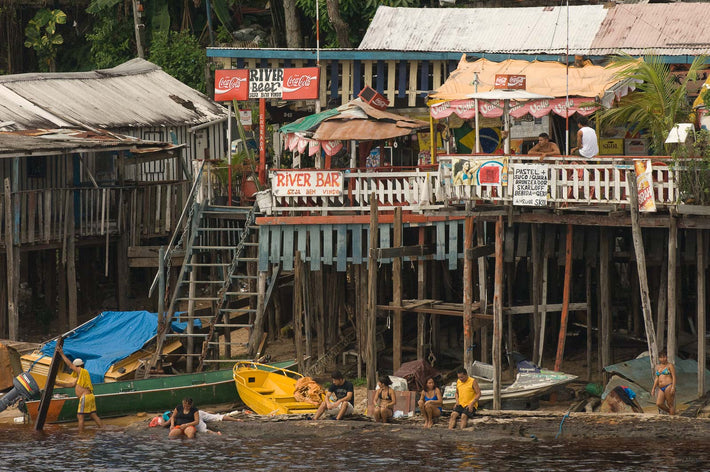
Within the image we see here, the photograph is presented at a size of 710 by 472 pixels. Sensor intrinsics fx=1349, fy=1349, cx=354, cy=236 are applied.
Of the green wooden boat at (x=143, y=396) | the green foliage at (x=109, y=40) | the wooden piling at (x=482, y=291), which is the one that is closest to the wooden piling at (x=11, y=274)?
the green wooden boat at (x=143, y=396)

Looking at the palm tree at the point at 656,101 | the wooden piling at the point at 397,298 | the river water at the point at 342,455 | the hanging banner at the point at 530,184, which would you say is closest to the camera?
the river water at the point at 342,455

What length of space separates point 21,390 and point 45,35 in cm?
2247

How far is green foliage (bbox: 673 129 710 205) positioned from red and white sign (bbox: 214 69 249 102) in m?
10.00

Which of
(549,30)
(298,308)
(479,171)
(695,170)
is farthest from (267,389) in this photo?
(549,30)

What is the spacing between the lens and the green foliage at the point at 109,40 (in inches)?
1752

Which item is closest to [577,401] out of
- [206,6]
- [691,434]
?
[691,434]

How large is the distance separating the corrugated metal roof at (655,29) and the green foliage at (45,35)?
20.3 m

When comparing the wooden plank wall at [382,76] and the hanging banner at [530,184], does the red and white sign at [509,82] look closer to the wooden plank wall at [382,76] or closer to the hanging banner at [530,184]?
the hanging banner at [530,184]

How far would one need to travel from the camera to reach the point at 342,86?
29.3m

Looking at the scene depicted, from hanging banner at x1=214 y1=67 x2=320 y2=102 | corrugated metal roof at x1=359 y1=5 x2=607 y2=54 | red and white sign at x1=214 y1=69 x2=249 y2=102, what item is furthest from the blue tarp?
corrugated metal roof at x1=359 y1=5 x2=607 y2=54

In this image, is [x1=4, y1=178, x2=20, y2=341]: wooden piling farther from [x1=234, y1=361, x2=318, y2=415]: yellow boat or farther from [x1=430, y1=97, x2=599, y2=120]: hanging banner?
[x1=430, y1=97, x2=599, y2=120]: hanging banner

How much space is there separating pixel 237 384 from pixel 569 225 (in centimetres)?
690

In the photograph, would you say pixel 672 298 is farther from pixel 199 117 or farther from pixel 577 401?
pixel 199 117

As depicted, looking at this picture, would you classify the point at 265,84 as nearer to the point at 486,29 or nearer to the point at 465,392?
the point at 486,29
